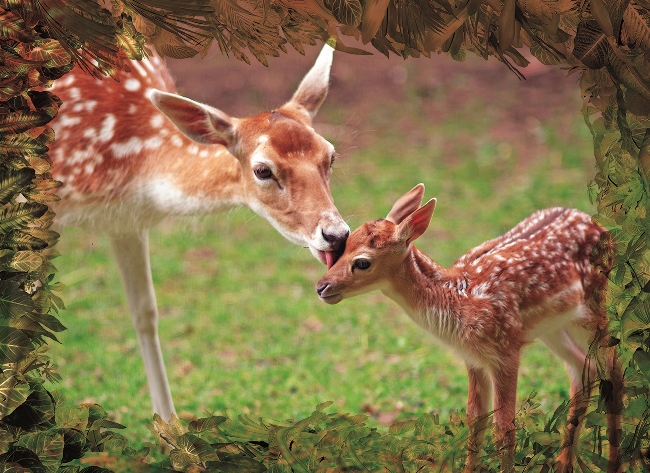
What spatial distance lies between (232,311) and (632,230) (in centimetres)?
498

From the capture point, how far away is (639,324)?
2.98 m

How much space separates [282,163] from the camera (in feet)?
12.9

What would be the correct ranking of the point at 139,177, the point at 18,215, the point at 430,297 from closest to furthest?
the point at 18,215
the point at 430,297
the point at 139,177

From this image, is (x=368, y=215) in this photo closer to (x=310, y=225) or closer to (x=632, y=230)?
(x=310, y=225)

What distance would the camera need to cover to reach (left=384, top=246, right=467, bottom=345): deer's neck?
3738 mm

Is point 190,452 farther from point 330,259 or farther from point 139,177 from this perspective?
point 139,177

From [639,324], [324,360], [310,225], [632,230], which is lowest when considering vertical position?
[324,360]

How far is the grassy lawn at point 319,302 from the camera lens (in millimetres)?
5785

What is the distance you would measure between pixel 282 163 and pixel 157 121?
986mm

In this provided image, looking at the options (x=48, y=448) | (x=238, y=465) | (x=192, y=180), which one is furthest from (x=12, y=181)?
(x=192, y=180)

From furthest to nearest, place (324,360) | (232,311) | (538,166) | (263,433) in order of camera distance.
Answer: (538,166) < (232,311) < (324,360) < (263,433)

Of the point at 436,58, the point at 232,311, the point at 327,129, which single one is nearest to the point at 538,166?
the point at 327,129

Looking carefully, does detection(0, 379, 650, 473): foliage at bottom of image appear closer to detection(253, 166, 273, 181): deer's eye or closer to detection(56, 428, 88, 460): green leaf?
detection(56, 428, 88, 460): green leaf

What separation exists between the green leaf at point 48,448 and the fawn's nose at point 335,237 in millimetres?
1270
